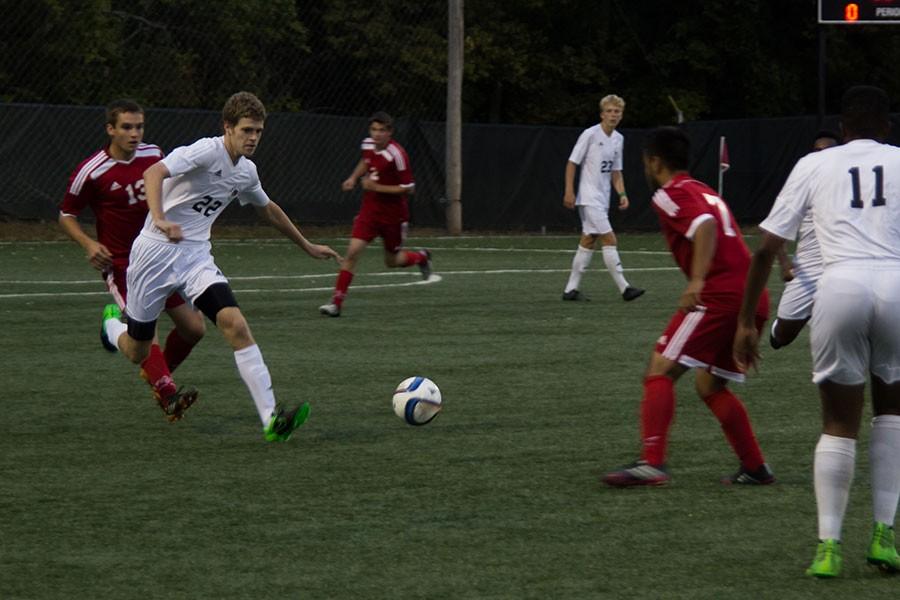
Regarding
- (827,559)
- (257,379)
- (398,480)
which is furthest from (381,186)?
(827,559)

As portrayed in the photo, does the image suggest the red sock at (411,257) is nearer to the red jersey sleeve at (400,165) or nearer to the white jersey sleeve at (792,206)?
the red jersey sleeve at (400,165)

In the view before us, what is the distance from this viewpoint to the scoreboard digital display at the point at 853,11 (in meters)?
24.5

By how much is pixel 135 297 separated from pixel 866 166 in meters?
4.82

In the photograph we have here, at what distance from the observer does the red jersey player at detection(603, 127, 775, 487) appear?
24.0 feet

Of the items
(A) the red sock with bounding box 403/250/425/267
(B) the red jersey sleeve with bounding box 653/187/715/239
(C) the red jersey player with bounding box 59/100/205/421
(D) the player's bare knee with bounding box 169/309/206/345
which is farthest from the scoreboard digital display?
(B) the red jersey sleeve with bounding box 653/187/715/239

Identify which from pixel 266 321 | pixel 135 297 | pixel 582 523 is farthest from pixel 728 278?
pixel 266 321

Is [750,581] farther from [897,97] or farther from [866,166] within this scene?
[897,97]

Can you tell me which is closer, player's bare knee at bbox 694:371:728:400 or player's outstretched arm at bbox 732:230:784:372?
player's outstretched arm at bbox 732:230:784:372

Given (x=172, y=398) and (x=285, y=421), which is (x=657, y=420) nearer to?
(x=285, y=421)

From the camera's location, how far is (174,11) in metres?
31.1

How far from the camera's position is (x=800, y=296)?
1042cm

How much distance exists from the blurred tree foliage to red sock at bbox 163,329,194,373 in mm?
18933

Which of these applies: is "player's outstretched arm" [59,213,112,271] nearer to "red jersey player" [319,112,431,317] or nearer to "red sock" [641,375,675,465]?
"red sock" [641,375,675,465]

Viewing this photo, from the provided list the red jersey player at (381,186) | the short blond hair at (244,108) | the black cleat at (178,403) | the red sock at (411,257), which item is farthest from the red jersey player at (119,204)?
the red sock at (411,257)
